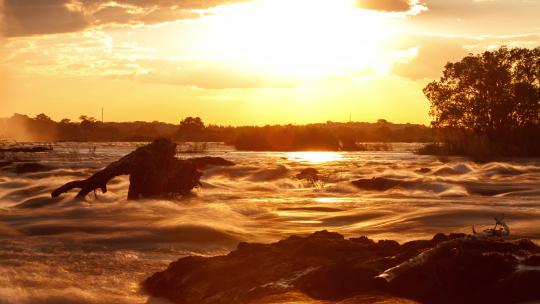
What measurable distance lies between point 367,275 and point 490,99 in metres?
46.5

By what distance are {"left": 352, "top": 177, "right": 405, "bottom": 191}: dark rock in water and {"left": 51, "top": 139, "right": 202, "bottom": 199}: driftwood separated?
5038 millimetres

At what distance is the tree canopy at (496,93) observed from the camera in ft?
157

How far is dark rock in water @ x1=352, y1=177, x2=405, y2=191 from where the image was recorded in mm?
19250

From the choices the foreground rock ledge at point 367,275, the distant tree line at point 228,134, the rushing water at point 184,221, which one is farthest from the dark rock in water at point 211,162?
the distant tree line at point 228,134

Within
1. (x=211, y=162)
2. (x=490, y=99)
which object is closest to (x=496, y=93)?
(x=490, y=99)

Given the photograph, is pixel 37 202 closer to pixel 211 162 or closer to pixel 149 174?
pixel 149 174

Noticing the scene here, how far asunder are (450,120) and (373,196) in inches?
1403

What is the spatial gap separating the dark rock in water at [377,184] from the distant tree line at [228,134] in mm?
42197

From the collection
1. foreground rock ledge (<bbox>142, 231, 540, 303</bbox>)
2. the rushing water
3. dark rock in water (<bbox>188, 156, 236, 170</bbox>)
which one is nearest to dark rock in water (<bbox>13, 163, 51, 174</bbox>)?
the rushing water

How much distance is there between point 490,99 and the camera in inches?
1934

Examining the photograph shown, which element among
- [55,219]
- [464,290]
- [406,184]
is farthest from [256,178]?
[464,290]

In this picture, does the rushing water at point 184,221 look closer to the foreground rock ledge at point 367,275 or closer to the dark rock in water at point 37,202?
the dark rock in water at point 37,202

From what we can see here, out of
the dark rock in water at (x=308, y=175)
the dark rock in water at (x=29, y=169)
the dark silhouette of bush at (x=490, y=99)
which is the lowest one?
the dark rock in water at (x=308, y=175)

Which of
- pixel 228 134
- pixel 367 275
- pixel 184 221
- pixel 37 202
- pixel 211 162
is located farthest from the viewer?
pixel 228 134
